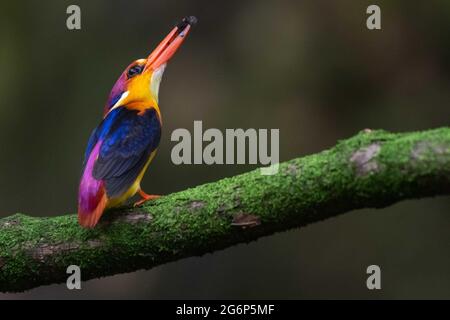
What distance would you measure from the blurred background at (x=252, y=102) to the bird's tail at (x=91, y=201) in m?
2.75

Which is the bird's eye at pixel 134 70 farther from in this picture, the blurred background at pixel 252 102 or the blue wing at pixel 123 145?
the blurred background at pixel 252 102

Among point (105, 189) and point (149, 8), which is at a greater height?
point (149, 8)

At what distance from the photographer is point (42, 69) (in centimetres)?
543

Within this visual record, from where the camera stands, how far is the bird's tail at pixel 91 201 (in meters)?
2.45

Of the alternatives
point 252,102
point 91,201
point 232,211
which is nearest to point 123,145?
point 91,201

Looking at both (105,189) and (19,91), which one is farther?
(19,91)

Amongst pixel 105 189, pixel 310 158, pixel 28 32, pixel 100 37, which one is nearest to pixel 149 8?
pixel 100 37

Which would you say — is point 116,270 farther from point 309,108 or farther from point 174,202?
point 309,108

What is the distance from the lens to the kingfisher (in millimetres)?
2502

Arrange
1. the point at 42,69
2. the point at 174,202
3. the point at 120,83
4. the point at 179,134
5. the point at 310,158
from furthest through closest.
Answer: the point at 42,69 → the point at 179,134 → the point at 120,83 → the point at 174,202 → the point at 310,158

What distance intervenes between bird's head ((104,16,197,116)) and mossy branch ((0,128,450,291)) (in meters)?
0.62

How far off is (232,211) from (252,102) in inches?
124

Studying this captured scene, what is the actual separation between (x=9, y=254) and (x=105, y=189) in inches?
17.8

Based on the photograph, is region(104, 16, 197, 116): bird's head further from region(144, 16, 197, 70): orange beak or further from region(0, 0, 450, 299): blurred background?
region(0, 0, 450, 299): blurred background
